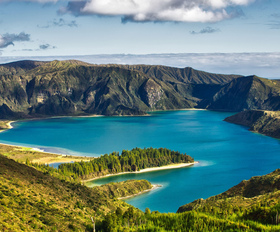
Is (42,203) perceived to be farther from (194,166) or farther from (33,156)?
(33,156)

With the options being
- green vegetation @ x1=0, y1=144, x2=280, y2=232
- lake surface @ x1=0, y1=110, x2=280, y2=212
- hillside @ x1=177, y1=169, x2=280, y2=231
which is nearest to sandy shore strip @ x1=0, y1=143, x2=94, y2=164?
lake surface @ x1=0, y1=110, x2=280, y2=212

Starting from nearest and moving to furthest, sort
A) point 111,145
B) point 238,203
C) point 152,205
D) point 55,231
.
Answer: point 55,231, point 238,203, point 152,205, point 111,145

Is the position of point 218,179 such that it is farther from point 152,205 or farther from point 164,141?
point 164,141

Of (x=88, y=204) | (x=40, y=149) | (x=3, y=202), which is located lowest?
(x=40, y=149)

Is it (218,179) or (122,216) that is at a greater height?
(122,216)

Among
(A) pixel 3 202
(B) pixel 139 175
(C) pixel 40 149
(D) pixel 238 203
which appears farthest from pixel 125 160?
(A) pixel 3 202

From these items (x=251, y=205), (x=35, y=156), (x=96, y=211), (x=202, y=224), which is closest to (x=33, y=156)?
(x=35, y=156)

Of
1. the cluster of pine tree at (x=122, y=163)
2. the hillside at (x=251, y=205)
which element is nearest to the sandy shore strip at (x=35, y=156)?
the cluster of pine tree at (x=122, y=163)
